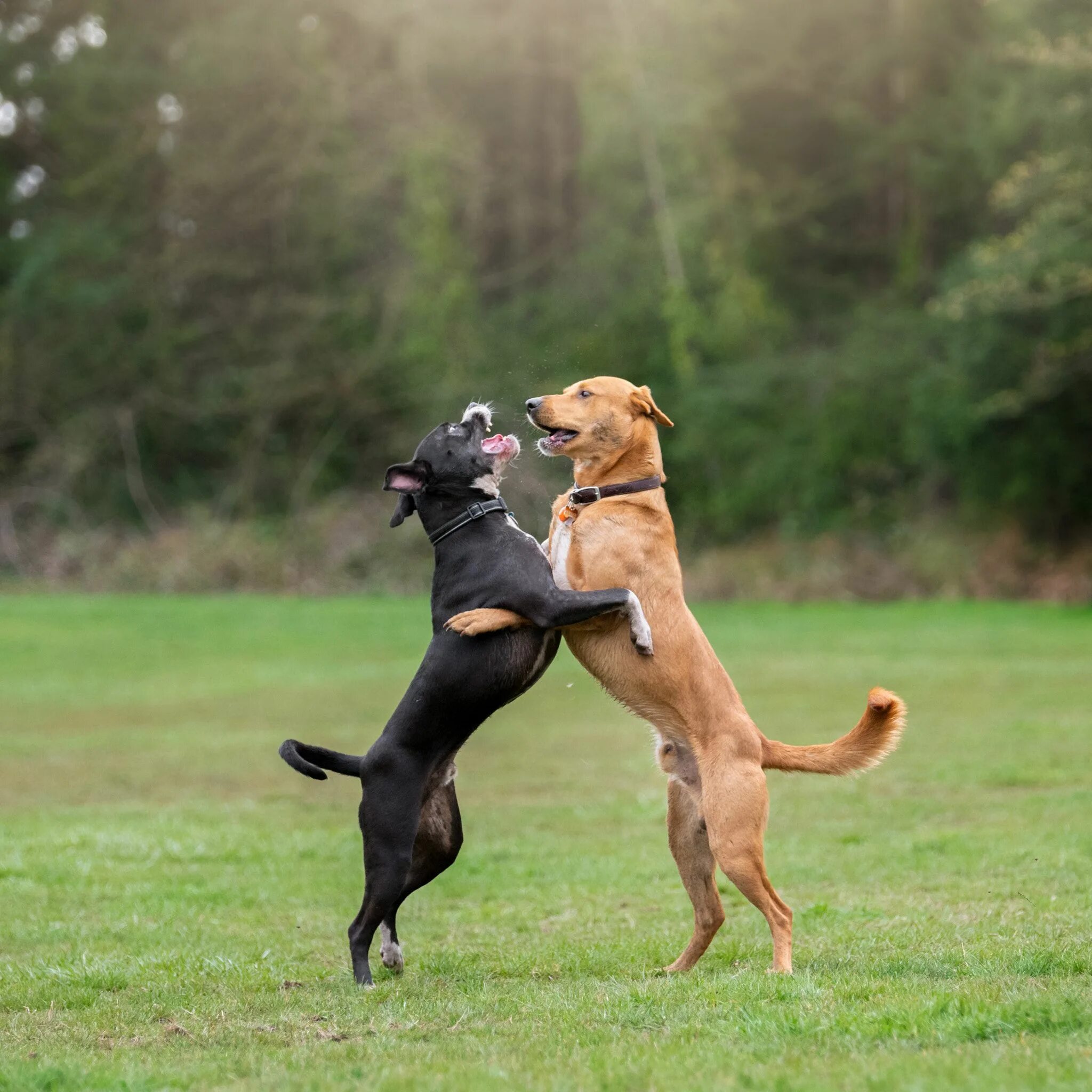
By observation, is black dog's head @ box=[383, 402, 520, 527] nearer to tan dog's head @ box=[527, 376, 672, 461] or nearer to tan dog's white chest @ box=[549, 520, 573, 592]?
tan dog's head @ box=[527, 376, 672, 461]

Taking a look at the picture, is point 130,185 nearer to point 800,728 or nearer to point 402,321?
point 402,321

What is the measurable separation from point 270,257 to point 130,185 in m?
4.06

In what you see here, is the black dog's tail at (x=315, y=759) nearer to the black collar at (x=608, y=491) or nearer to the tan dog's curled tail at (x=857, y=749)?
the black collar at (x=608, y=491)

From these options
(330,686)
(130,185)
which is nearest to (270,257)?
(130,185)

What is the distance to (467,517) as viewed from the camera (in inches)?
243

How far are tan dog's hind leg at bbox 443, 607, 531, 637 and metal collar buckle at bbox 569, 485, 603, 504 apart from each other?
2.18 ft

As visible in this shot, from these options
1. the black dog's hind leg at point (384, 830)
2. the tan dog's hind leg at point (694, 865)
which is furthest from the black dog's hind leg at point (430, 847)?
the tan dog's hind leg at point (694, 865)

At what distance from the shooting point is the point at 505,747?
50.4ft

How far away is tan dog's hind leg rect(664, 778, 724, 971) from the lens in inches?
239

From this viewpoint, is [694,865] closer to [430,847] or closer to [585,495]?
[430,847]

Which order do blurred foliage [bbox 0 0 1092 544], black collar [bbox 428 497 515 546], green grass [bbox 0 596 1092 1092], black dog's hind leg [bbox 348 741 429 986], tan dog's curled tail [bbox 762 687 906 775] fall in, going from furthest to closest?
blurred foliage [bbox 0 0 1092 544] < black collar [bbox 428 497 515 546] < tan dog's curled tail [bbox 762 687 906 775] < black dog's hind leg [bbox 348 741 429 986] < green grass [bbox 0 596 1092 1092]

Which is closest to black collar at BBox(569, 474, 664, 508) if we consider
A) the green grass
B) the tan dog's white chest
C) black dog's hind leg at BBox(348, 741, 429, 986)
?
the tan dog's white chest

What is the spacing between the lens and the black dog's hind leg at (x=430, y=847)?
6051 mm

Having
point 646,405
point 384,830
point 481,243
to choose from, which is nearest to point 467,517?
point 646,405
